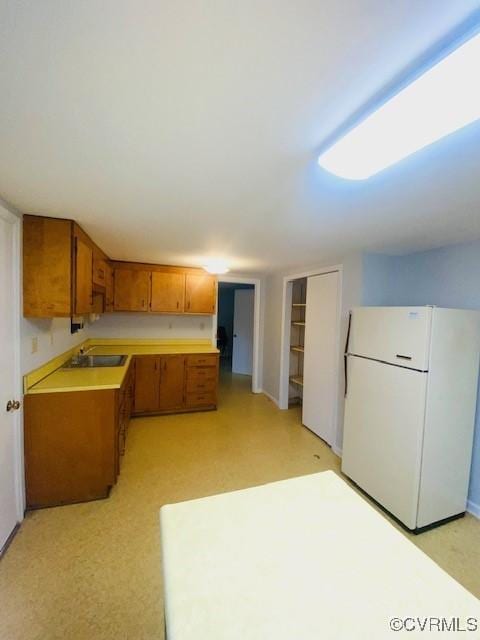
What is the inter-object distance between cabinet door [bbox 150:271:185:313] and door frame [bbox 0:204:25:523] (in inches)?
83.7

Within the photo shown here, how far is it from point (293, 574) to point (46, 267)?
2.24 m

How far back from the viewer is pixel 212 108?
824 millimetres

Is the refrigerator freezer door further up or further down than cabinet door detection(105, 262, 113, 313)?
further down

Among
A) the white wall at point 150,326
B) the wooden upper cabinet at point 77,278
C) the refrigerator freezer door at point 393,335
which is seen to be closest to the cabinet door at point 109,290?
the wooden upper cabinet at point 77,278

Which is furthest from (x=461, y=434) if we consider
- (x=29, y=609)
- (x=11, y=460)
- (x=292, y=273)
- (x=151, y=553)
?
(x=11, y=460)

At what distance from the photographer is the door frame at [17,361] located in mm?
1843

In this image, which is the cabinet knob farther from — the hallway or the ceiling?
the ceiling

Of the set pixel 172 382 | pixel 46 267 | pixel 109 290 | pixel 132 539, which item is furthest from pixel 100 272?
→ pixel 132 539

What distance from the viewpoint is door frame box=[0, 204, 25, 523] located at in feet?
6.05

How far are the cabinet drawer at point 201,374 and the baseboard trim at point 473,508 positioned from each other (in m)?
3.00

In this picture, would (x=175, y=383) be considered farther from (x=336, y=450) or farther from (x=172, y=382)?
(x=336, y=450)

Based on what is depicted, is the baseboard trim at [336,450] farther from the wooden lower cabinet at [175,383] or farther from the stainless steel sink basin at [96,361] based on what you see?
the stainless steel sink basin at [96,361]

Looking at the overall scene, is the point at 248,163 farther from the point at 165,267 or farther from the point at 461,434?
the point at 165,267

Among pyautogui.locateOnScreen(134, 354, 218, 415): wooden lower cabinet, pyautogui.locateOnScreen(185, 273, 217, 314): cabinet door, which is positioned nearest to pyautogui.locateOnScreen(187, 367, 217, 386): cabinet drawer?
pyautogui.locateOnScreen(134, 354, 218, 415): wooden lower cabinet
